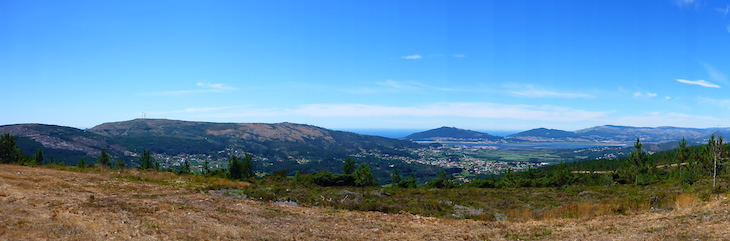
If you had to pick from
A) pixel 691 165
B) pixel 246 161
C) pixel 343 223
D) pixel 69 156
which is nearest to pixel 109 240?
pixel 343 223

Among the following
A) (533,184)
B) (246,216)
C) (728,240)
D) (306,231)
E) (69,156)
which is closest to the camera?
(728,240)

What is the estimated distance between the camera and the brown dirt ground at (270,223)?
13016mm

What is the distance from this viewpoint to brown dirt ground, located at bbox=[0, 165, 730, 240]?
1302 centimetres

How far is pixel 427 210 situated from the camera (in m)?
24.0

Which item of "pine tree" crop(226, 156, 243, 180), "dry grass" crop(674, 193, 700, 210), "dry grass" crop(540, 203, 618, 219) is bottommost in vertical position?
"pine tree" crop(226, 156, 243, 180)

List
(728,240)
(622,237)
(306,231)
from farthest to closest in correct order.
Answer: (306,231) → (622,237) → (728,240)

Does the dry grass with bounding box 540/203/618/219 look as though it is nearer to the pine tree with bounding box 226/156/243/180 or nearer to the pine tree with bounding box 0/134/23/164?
the pine tree with bounding box 226/156/243/180

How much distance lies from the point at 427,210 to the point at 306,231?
11096mm

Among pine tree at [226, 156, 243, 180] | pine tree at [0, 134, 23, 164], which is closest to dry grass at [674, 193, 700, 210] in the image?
pine tree at [226, 156, 243, 180]

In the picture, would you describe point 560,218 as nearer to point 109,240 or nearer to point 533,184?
point 109,240

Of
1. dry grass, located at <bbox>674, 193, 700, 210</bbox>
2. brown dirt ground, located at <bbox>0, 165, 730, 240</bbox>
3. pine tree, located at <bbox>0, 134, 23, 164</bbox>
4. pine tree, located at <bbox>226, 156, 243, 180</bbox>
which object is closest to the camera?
brown dirt ground, located at <bbox>0, 165, 730, 240</bbox>

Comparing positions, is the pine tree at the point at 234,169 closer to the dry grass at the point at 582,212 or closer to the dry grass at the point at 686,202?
the dry grass at the point at 582,212

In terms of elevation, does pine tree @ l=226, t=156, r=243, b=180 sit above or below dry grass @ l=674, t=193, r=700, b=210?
below

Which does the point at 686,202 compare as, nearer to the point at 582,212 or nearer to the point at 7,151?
the point at 582,212
